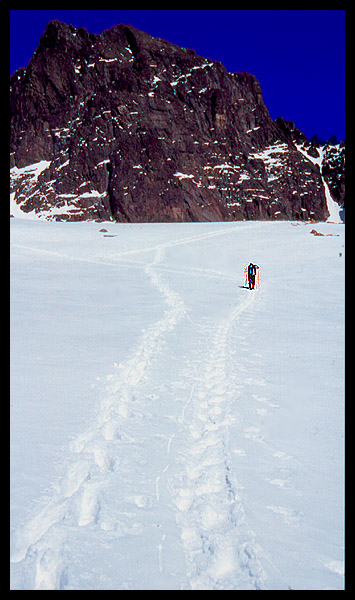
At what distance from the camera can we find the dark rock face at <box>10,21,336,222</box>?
9281cm

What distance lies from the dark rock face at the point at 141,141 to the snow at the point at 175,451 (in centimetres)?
8408

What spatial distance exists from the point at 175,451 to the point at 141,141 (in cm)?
9865

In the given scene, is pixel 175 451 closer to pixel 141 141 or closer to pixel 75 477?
pixel 75 477

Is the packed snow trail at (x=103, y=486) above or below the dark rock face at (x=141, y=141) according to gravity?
below

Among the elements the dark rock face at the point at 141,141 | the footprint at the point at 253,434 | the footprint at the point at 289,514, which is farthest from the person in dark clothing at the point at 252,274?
the dark rock face at the point at 141,141

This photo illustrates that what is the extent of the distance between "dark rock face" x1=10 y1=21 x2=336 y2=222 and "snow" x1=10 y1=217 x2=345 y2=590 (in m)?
84.1

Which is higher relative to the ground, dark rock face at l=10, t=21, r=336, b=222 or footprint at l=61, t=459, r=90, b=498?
dark rock face at l=10, t=21, r=336, b=222

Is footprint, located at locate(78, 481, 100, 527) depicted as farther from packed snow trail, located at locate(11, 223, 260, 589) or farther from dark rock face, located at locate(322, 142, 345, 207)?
dark rock face, located at locate(322, 142, 345, 207)

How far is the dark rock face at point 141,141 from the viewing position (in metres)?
92.8

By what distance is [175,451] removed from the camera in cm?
441

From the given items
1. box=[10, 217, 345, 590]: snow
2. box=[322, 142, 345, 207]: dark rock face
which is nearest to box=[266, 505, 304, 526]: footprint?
box=[10, 217, 345, 590]: snow

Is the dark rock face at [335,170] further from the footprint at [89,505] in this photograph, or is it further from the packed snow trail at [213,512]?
the footprint at [89,505]
